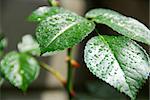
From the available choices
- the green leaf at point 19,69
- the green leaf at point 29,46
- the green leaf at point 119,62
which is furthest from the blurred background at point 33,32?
the green leaf at point 119,62

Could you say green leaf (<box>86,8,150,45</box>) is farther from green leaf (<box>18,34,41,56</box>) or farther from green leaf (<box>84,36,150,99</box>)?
green leaf (<box>18,34,41,56</box>)

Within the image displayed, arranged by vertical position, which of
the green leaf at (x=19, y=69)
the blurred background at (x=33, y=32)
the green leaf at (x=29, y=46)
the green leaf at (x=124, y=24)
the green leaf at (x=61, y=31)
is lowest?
the blurred background at (x=33, y=32)

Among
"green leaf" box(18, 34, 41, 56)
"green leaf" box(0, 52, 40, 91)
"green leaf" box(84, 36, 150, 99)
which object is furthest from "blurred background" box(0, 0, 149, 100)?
"green leaf" box(84, 36, 150, 99)

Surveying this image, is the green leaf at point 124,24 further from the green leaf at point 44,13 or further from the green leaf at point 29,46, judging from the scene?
the green leaf at point 29,46

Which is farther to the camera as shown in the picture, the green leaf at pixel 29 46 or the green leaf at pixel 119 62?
the green leaf at pixel 29 46

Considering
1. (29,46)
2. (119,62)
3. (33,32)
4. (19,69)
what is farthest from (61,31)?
(33,32)

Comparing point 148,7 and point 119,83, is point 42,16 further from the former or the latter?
point 148,7

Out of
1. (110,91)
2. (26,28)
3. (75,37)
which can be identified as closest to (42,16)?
(75,37)
